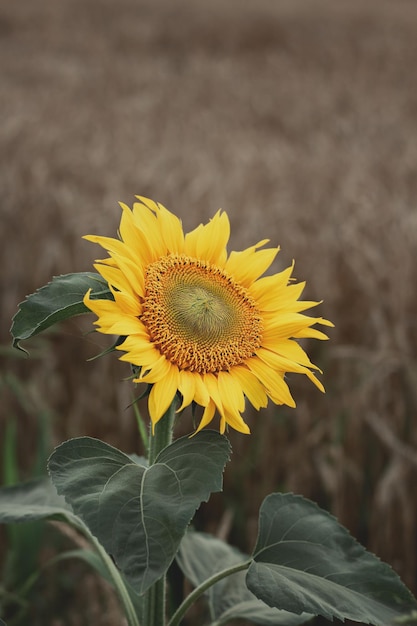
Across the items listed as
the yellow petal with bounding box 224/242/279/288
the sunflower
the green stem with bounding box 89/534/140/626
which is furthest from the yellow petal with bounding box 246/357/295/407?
the green stem with bounding box 89/534/140/626

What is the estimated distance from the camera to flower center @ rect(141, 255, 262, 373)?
26.8 inches

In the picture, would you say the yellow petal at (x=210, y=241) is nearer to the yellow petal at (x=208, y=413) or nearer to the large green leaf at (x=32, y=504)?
the yellow petal at (x=208, y=413)

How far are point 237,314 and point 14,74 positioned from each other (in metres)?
6.95

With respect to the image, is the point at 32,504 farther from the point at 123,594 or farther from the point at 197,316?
the point at 197,316

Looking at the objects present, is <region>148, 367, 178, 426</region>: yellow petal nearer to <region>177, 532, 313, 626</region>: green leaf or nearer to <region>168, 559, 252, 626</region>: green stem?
<region>168, 559, 252, 626</region>: green stem

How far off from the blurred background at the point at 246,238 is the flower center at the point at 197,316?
4.2 inches

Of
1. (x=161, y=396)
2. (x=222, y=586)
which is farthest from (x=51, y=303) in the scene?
(x=222, y=586)

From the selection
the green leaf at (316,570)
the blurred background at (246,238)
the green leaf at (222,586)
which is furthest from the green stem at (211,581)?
the blurred background at (246,238)

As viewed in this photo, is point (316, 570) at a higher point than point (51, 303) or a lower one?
lower

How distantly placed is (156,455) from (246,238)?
189cm

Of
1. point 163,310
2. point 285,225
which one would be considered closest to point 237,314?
point 163,310

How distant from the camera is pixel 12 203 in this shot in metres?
2.98

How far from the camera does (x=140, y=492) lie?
0.61 metres

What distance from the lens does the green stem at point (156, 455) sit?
0.69 m
